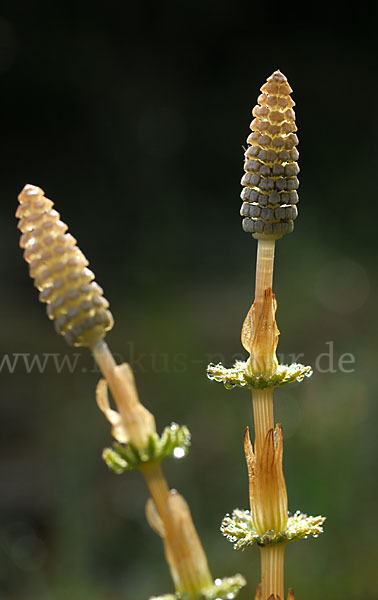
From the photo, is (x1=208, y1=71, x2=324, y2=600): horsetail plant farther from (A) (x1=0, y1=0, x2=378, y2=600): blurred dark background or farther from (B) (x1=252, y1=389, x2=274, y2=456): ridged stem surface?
(A) (x1=0, y1=0, x2=378, y2=600): blurred dark background

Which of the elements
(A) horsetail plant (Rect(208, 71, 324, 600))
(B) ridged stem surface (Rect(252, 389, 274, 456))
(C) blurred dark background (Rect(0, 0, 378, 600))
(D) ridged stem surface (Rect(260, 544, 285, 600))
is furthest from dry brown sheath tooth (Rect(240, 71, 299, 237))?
(C) blurred dark background (Rect(0, 0, 378, 600))

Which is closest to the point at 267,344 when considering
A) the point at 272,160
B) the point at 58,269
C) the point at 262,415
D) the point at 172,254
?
the point at 262,415

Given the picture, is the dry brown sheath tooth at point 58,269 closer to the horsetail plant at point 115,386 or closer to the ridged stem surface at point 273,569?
the horsetail plant at point 115,386

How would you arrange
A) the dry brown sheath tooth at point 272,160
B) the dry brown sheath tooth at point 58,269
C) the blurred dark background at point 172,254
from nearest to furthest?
the dry brown sheath tooth at point 58,269
the dry brown sheath tooth at point 272,160
the blurred dark background at point 172,254

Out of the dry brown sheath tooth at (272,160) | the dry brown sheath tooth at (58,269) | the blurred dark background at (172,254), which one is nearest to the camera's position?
the dry brown sheath tooth at (58,269)

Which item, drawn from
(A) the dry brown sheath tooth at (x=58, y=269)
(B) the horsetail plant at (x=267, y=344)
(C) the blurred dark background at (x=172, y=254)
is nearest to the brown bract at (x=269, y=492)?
(B) the horsetail plant at (x=267, y=344)

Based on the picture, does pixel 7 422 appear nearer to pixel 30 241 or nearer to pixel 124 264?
pixel 124 264

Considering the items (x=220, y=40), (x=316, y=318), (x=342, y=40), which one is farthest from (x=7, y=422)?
(x=342, y=40)
